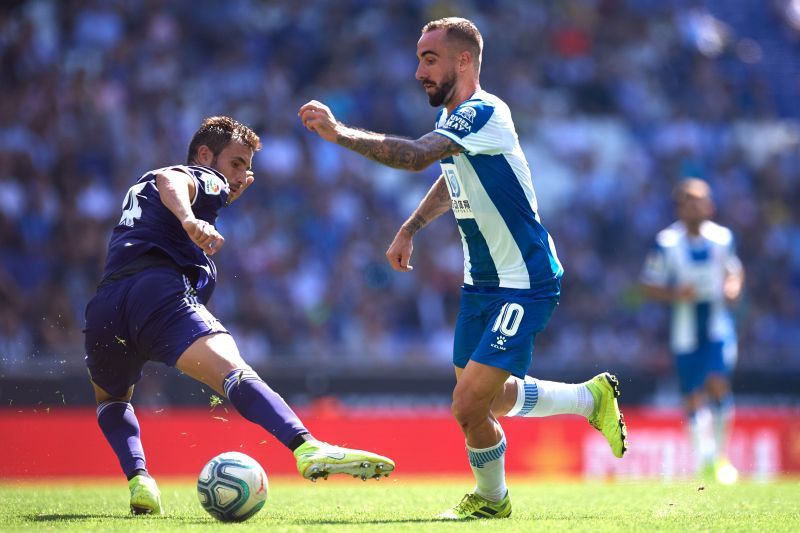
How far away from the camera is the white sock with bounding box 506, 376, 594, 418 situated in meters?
6.68

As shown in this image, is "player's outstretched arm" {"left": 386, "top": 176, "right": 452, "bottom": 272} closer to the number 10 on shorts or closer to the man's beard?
the man's beard

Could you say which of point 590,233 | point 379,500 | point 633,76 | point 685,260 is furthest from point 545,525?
point 633,76

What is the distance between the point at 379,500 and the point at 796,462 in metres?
7.04

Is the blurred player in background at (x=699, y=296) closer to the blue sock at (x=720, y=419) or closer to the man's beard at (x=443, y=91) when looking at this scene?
the blue sock at (x=720, y=419)

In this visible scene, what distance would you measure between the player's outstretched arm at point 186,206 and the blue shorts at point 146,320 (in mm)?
355

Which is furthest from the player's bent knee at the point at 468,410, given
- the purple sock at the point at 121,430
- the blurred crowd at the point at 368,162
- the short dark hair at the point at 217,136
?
the blurred crowd at the point at 368,162

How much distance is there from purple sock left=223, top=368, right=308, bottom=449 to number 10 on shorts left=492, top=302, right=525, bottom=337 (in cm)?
120

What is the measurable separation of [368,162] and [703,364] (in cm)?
627

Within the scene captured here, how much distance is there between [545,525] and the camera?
5617 mm

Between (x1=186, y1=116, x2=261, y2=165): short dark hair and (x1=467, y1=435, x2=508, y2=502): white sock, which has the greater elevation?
(x1=186, y1=116, x2=261, y2=165): short dark hair

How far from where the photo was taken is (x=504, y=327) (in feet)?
19.9

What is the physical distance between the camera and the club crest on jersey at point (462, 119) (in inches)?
231

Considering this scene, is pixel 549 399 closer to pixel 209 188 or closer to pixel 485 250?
pixel 485 250

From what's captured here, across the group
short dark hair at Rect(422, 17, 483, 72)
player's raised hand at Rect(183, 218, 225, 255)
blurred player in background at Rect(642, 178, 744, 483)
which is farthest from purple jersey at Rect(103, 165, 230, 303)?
blurred player in background at Rect(642, 178, 744, 483)
